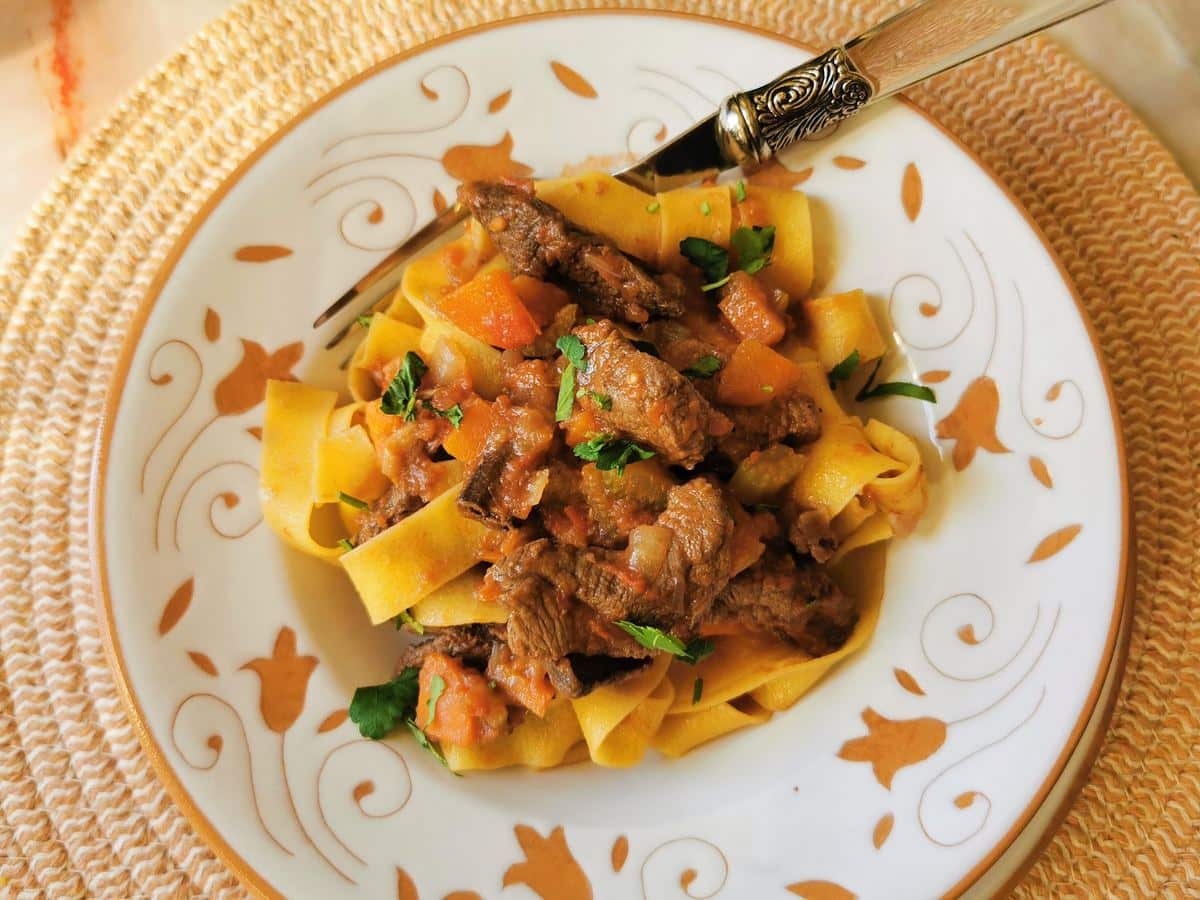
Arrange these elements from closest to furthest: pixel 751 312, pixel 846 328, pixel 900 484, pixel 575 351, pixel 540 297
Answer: pixel 900 484
pixel 575 351
pixel 846 328
pixel 751 312
pixel 540 297

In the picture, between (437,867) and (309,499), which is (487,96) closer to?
(309,499)

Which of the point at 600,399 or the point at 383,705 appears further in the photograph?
the point at 383,705

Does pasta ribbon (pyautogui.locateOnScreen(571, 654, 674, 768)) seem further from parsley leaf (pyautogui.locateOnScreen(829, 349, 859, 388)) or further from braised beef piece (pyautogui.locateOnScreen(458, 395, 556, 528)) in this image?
parsley leaf (pyautogui.locateOnScreen(829, 349, 859, 388))

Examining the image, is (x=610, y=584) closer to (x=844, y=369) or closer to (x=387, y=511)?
(x=387, y=511)

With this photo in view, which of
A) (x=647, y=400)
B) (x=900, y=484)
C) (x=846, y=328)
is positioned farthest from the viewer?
(x=846, y=328)

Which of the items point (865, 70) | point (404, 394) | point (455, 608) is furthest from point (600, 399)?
point (865, 70)

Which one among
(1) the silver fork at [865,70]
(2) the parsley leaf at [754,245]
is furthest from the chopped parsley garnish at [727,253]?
(1) the silver fork at [865,70]

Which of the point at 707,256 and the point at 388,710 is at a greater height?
the point at 707,256

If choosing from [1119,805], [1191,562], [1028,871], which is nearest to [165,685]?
[1028,871]

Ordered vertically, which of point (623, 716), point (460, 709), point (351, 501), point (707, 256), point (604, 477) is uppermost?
point (707, 256)
